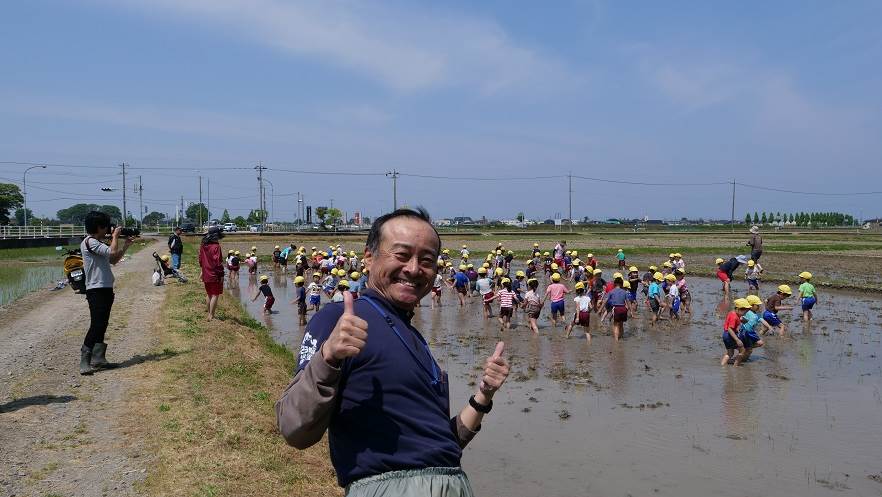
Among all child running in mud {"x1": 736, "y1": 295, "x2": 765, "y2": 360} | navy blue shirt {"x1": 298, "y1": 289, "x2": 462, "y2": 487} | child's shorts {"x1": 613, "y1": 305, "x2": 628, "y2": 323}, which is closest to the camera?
navy blue shirt {"x1": 298, "y1": 289, "x2": 462, "y2": 487}

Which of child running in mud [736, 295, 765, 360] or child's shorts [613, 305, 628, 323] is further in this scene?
child's shorts [613, 305, 628, 323]

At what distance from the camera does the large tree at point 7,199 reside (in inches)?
2372

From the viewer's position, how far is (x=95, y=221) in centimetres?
753

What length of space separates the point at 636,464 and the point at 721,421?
201 centimetres

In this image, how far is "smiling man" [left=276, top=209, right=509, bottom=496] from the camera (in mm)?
1945

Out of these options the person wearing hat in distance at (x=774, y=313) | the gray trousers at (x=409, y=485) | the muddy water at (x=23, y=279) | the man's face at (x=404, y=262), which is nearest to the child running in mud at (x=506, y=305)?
the person wearing hat in distance at (x=774, y=313)

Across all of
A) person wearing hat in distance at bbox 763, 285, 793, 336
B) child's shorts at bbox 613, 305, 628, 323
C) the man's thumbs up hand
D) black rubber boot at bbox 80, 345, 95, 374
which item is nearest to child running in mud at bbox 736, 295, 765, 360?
child's shorts at bbox 613, 305, 628, 323

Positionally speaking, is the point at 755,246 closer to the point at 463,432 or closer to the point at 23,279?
the point at 463,432

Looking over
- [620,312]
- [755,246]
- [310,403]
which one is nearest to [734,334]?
[620,312]

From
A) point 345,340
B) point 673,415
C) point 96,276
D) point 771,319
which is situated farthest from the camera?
point 771,319

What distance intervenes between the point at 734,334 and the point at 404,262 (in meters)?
10.00

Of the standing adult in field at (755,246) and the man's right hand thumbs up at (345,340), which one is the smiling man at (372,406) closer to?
the man's right hand thumbs up at (345,340)

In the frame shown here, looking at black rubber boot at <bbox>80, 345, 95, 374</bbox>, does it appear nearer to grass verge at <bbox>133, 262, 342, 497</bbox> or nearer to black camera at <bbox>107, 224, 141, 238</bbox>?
grass verge at <bbox>133, 262, 342, 497</bbox>

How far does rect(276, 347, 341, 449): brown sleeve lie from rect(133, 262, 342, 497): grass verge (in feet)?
9.85
